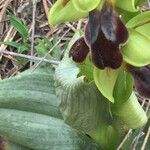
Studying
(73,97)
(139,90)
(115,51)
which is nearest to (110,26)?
(115,51)

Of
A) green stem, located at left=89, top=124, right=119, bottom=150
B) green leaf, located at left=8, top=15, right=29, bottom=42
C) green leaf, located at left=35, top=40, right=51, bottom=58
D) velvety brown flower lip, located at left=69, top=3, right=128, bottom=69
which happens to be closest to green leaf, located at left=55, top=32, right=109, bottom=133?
green stem, located at left=89, top=124, right=119, bottom=150

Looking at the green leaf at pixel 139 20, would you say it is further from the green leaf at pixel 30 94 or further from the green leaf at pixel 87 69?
the green leaf at pixel 30 94

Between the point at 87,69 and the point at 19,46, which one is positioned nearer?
the point at 87,69

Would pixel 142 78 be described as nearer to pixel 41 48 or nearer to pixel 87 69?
pixel 87 69

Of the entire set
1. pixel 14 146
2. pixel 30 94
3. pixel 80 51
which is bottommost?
pixel 14 146

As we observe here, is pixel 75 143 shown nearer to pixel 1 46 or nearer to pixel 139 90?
pixel 139 90

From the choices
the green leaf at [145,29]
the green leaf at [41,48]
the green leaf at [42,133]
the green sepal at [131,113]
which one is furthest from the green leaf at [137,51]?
the green leaf at [41,48]

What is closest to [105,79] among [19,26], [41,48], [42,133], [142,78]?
[142,78]
